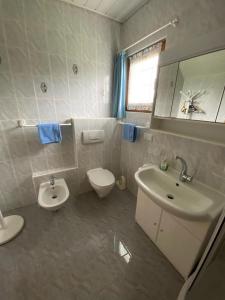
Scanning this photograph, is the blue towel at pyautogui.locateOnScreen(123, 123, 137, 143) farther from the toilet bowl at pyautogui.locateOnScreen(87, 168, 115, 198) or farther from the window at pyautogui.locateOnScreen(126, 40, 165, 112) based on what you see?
the toilet bowl at pyautogui.locateOnScreen(87, 168, 115, 198)

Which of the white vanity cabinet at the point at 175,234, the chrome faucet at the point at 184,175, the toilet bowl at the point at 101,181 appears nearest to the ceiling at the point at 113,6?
the chrome faucet at the point at 184,175

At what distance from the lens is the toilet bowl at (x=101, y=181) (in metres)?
1.88

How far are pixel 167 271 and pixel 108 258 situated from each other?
57 centimetres

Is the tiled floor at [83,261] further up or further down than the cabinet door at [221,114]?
further down

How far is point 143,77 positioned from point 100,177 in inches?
62.2

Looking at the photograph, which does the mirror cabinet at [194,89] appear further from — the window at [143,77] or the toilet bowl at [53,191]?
the toilet bowl at [53,191]

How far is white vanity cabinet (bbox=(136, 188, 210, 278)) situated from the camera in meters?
1.08

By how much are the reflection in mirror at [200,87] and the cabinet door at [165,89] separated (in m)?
0.05

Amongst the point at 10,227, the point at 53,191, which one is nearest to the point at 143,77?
the point at 53,191

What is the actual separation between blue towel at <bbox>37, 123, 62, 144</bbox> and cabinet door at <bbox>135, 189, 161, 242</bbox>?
1.33 metres

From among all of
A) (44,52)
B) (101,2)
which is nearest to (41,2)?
A: (44,52)

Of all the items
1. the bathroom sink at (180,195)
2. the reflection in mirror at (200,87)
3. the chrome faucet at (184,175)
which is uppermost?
the reflection in mirror at (200,87)

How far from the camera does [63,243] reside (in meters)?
1.52

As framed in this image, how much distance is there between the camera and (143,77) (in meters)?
1.91
